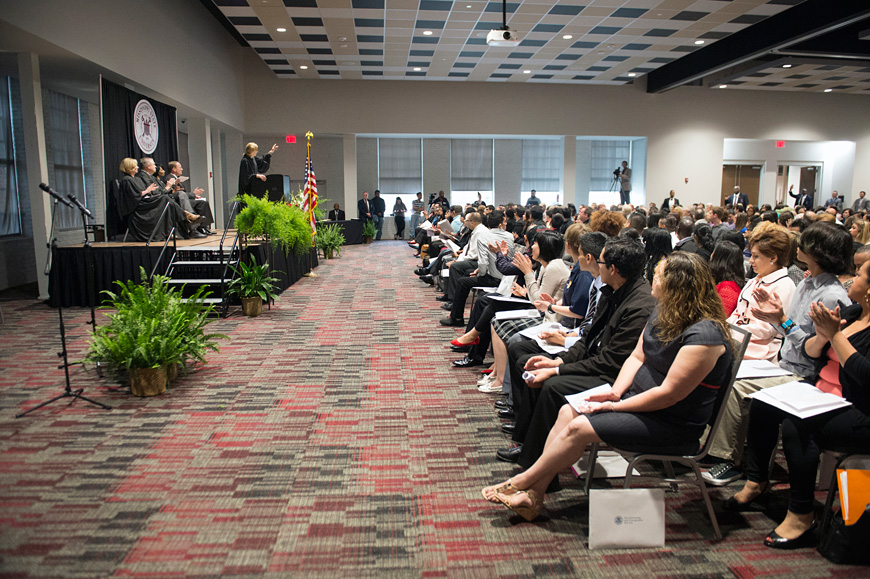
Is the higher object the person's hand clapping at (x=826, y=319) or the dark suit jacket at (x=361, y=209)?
the dark suit jacket at (x=361, y=209)

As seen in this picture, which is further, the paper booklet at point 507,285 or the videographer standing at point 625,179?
the videographer standing at point 625,179


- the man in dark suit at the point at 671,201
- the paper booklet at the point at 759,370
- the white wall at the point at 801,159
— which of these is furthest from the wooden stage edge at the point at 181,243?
the white wall at the point at 801,159

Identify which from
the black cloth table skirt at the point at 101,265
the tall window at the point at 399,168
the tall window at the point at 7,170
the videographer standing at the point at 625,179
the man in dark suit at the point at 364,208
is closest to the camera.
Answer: the black cloth table skirt at the point at 101,265

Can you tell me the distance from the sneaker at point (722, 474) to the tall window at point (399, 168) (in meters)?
17.4

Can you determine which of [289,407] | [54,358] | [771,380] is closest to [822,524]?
[771,380]

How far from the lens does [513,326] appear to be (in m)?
4.12

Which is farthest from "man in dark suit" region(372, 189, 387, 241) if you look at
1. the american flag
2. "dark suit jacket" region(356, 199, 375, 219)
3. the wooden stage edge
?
the wooden stage edge

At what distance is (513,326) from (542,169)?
16.7 metres

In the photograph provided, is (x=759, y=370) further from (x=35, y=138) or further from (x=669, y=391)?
(x=35, y=138)

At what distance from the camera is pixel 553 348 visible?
340 cm

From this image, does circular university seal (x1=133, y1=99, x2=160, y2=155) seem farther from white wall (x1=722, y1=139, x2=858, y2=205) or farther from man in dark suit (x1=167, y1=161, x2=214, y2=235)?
white wall (x1=722, y1=139, x2=858, y2=205)

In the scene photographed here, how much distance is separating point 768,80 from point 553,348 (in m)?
17.1

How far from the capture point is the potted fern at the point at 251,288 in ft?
23.0

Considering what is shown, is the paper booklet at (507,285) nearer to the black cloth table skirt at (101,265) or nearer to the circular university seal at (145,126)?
the black cloth table skirt at (101,265)
